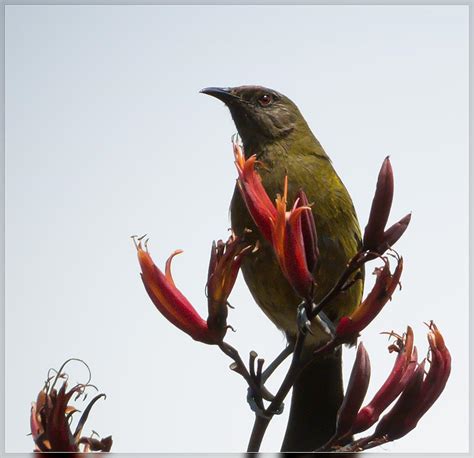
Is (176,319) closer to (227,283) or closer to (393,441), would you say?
(227,283)

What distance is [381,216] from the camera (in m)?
2.36

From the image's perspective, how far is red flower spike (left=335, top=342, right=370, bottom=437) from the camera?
8.54 feet

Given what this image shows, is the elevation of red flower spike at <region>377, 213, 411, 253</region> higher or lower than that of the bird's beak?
lower

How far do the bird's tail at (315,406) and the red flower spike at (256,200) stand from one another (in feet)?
4.54

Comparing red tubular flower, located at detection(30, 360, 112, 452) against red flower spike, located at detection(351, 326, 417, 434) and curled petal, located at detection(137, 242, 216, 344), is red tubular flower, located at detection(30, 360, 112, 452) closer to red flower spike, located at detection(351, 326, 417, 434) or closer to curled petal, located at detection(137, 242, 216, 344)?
curled petal, located at detection(137, 242, 216, 344)

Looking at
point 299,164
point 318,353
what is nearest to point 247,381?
point 318,353

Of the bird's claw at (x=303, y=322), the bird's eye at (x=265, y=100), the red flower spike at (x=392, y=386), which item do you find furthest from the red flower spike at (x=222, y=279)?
the bird's eye at (x=265, y=100)

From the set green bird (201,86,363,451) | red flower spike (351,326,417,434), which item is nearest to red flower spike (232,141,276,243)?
red flower spike (351,326,417,434)

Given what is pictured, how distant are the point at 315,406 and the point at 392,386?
1.47 metres

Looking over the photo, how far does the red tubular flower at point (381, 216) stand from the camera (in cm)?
234

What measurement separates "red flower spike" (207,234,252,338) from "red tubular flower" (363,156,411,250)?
39 centimetres

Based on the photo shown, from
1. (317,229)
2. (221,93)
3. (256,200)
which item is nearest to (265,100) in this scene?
(221,93)

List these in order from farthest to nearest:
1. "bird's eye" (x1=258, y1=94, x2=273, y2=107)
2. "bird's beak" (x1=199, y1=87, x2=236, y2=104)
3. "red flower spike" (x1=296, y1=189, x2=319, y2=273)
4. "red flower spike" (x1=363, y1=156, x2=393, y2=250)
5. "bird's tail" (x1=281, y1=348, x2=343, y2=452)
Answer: "bird's eye" (x1=258, y1=94, x2=273, y2=107)
"bird's beak" (x1=199, y1=87, x2=236, y2=104)
"bird's tail" (x1=281, y1=348, x2=343, y2=452)
"red flower spike" (x1=296, y1=189, x2=319, y2=273)
"red flower spike" (x1=363, y1=156, x2=393, y2=250)

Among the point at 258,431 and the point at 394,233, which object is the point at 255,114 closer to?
A: the point at 394,233
